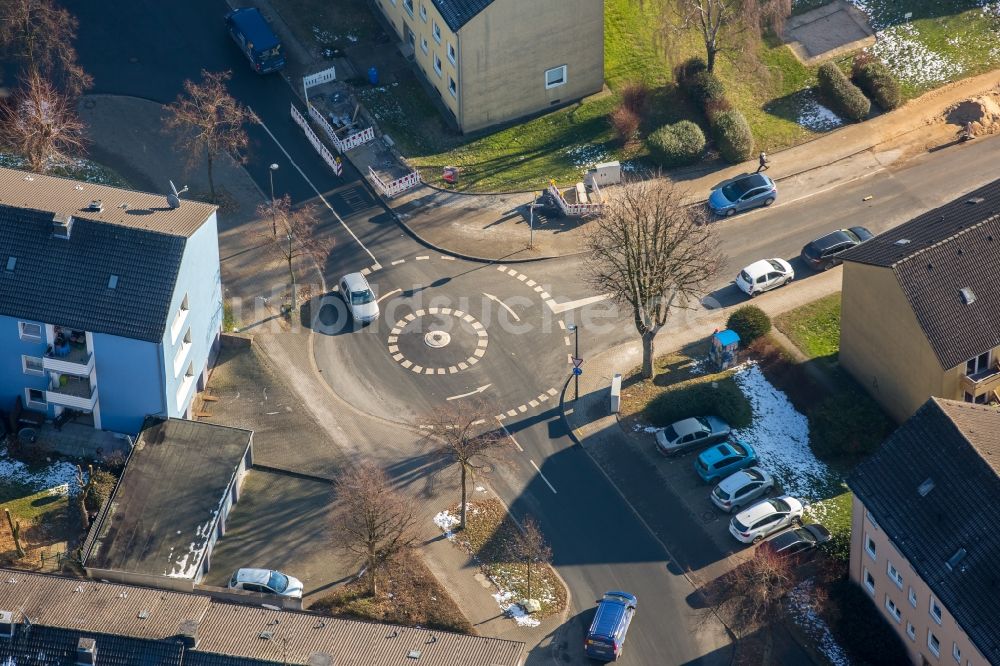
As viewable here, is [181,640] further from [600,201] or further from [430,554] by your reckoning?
[600,201]

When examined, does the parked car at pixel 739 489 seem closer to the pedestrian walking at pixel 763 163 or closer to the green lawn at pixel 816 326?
the green lawn at pixel 816 326

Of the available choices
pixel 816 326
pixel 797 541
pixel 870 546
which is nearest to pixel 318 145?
pixel 816 326

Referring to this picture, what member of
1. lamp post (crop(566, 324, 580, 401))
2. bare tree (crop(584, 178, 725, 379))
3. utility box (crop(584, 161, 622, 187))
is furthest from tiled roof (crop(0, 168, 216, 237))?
utility box (crop(584, 161, 622, 187))

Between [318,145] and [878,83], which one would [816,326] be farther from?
[318,145]

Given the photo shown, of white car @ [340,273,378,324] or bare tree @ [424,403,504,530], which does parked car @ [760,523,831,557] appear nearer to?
bare tree @ [424,403,504,530]

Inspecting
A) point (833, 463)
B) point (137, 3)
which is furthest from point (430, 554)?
point (137, 3)


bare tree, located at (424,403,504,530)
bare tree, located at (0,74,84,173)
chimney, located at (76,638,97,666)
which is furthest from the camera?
bare tree, located at (0,74,84,173)
